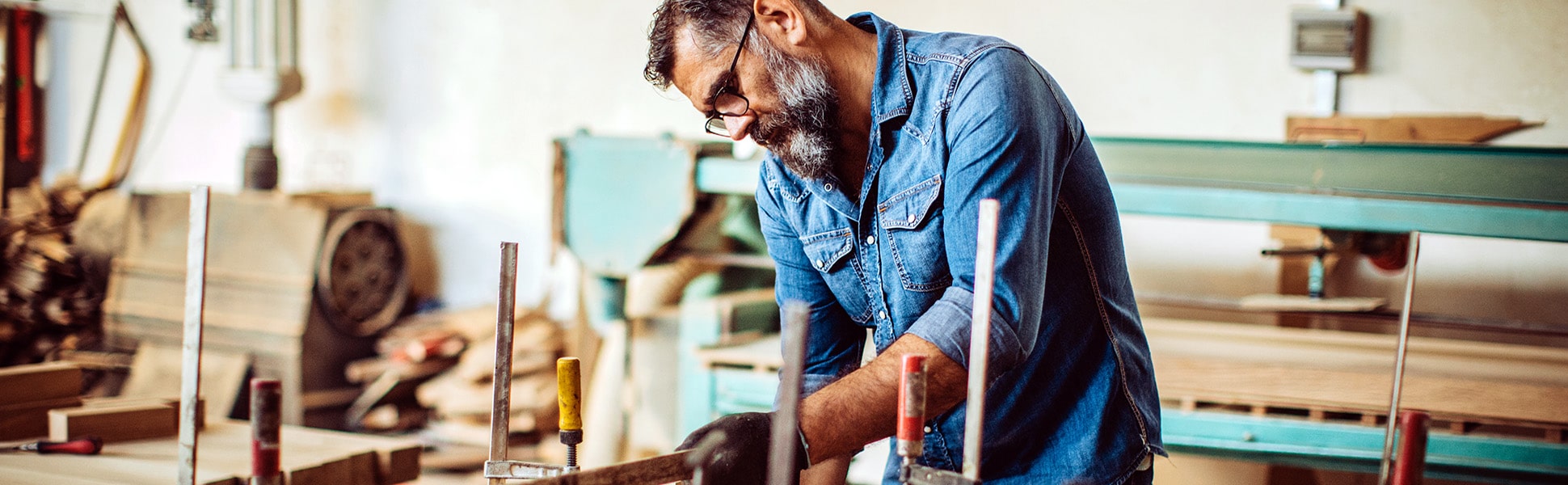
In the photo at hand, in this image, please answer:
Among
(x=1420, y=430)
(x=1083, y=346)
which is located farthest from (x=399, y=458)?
(x=1420, y=430)

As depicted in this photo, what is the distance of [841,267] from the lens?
1624 mm

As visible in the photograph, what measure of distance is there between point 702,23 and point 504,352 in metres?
0.51

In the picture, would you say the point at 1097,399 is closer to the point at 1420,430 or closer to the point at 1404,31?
the point at 1420,430

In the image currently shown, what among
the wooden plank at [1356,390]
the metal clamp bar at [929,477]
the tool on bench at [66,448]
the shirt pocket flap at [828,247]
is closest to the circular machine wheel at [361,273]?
the tool on bench at [66,448]

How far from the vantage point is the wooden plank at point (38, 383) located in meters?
1.94

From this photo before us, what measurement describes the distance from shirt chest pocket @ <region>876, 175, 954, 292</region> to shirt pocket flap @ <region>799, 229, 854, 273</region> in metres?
0.07

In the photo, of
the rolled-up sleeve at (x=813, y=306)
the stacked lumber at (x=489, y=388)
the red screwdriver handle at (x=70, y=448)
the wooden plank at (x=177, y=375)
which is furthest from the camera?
the wooden plank at (x=177, y=375)

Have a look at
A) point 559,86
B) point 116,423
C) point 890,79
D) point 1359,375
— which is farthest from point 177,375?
point 1359,375

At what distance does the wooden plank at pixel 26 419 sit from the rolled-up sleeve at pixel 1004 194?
158cm

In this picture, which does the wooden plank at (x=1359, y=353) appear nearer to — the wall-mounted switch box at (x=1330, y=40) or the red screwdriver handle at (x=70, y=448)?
the wall-mounted switch box at (x=1330, y=40)

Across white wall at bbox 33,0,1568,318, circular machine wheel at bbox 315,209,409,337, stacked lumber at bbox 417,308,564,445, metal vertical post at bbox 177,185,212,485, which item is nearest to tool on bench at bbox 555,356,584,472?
metal vertical post at bbox 177,185,212,485

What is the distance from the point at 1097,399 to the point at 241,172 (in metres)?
4.54

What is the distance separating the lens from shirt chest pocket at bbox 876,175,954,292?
1.45 meters

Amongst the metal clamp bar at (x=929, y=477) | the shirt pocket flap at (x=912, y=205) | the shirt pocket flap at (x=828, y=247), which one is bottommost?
the metal clamp bar at (x=929, y=477)
